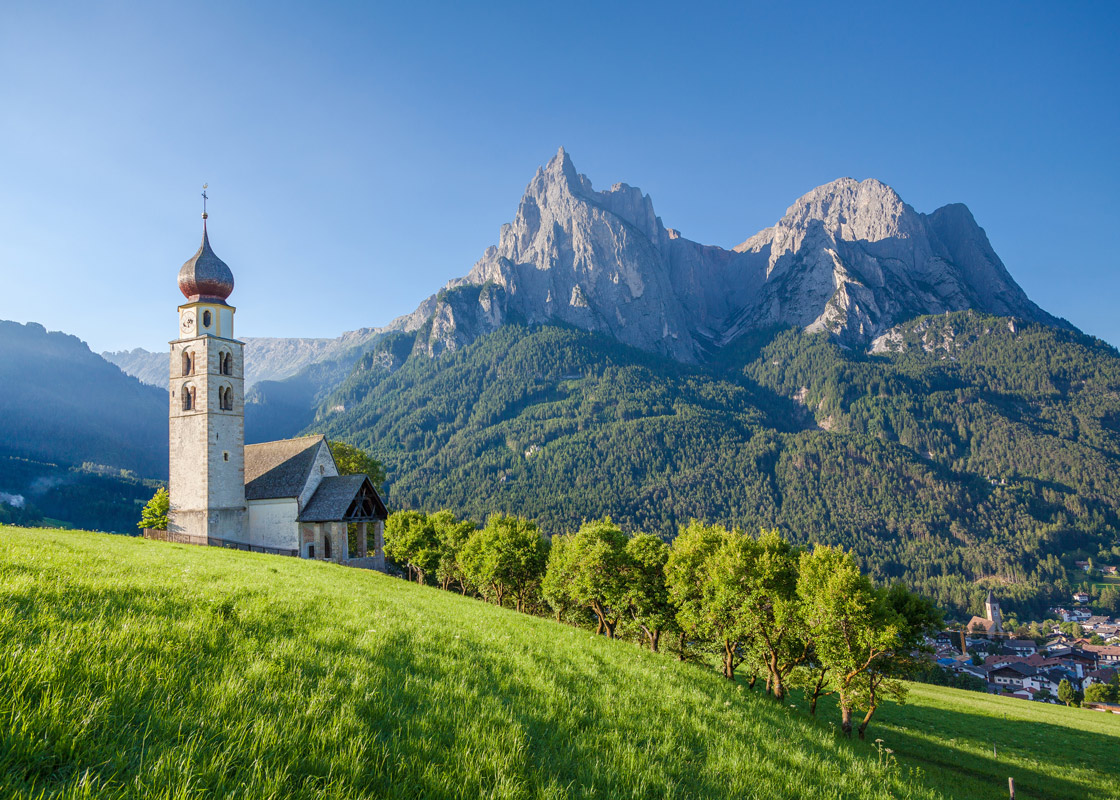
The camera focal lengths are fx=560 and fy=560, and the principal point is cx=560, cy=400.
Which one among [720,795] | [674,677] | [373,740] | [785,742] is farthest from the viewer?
[674,677]

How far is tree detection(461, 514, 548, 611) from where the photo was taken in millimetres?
50000

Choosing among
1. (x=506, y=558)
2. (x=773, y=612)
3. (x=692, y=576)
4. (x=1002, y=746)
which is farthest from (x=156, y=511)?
(x=1002, y=746)

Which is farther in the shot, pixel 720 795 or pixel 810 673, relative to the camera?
pixel 810 673

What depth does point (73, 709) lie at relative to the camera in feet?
13.6

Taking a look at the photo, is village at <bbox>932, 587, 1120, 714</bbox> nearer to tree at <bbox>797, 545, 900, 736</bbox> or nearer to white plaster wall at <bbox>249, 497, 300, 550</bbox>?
tree at <bbox>797, 545, 900, 736</bbox>

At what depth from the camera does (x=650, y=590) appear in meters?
37.6

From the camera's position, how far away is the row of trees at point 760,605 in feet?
90.1

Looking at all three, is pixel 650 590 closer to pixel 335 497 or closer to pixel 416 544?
pixel 335 497

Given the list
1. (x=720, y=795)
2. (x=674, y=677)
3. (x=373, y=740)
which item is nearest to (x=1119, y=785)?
(x=674, y=677)

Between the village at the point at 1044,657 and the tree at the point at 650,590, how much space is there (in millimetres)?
92060

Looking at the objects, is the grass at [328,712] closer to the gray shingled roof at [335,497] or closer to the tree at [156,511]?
the gray shingled roof at [335,497]

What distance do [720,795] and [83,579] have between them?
1004 centimetres

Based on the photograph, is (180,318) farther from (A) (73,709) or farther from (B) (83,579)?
(A) (73,709)

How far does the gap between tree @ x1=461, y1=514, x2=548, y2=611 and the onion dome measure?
31.8 metres
